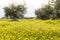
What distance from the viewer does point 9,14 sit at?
194 ft

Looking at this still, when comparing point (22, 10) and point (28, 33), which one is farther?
point (22, 10)

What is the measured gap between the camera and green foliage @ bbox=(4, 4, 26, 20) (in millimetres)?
58469

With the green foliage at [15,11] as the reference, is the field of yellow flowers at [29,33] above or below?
above

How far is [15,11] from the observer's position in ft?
195

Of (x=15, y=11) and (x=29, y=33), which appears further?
(x=15, y=11)

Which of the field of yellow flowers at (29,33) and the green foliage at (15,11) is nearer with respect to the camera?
the field of yellow flowers at (29,33)

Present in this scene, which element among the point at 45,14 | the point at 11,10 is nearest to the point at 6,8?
the point at 11,10

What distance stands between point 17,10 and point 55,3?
33.1ft

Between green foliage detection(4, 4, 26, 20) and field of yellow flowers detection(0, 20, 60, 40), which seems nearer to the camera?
field of yellow flowers detection(0, 20, 60, 40)

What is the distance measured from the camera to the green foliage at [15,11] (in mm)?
58469

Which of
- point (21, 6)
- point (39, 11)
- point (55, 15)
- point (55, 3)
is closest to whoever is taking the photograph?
point (55, 3)

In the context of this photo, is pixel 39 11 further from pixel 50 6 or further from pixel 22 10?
pixel 22 10

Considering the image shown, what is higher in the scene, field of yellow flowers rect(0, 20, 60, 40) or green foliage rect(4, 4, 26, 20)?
field of yellow flowers rect(0, 20, 60, 40)

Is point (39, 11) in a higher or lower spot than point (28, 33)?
lower
